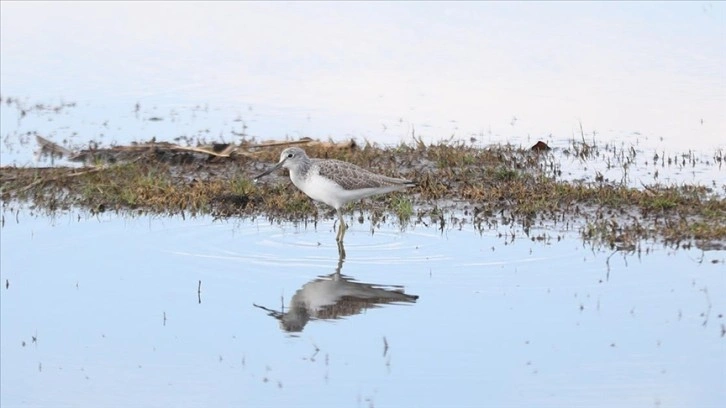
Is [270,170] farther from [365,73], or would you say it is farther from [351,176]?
[365,73]

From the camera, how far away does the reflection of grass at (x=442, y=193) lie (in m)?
14.6

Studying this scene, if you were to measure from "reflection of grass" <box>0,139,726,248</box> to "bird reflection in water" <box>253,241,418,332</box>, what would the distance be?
223 cm

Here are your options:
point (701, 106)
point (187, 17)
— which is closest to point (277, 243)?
point (701, 106)

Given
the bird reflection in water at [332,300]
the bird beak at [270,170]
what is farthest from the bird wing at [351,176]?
the bird reflection in water at [332,300]

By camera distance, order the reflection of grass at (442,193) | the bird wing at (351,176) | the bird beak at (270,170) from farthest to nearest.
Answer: the bird beak at (270,170) < the reflection of grass at (442,193) < the bird wing at (351,176)

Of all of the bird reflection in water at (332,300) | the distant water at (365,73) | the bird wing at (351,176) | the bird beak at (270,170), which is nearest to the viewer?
the bird reflection in water at (332,300)

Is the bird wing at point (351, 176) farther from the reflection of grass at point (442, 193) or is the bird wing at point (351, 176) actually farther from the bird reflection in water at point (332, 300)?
the bird reflection in water at point (332, 300)

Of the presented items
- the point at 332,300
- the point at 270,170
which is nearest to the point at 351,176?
the point at 270,170

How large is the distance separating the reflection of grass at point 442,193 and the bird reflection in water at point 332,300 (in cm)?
223

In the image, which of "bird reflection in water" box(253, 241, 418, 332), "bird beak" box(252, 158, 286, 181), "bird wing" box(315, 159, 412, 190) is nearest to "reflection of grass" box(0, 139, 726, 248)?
"bird beak" box(252, 158, 286, 181)

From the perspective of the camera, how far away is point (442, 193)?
51.0ft

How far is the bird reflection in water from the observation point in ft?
38.9

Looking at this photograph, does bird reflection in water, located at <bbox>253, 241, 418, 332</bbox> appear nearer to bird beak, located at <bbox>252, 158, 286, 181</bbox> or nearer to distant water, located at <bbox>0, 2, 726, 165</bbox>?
bird beak, located at <bbox>252, 158, 286, 181</bbox>

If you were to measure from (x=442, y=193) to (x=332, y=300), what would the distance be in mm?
3537
